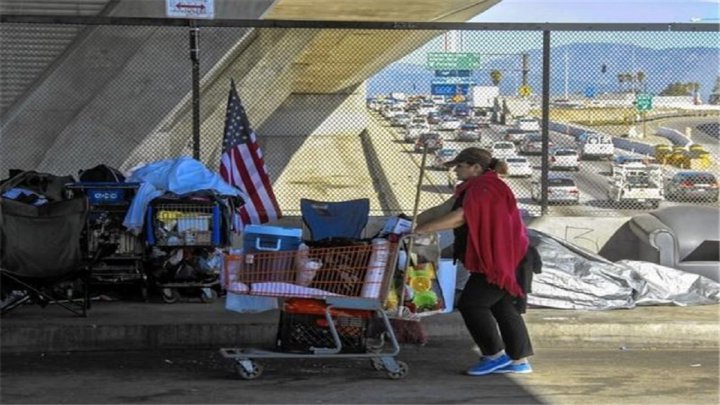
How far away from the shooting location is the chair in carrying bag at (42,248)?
9281mm

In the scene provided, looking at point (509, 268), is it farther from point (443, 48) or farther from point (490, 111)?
point (443, 48)

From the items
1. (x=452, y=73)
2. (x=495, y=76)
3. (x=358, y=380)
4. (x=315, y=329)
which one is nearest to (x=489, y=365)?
(x=358, y=380)

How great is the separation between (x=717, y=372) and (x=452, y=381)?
2.02 m

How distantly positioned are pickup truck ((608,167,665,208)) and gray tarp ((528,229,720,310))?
11.7 ft

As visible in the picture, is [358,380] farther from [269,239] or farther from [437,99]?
[437,99]

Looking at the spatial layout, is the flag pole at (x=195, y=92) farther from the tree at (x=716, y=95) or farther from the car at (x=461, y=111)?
the tree at (x=716, y=95)

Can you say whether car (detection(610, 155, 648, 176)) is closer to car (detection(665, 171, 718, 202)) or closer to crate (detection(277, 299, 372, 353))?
Answer: car (detection(665, 171, 718, 202))

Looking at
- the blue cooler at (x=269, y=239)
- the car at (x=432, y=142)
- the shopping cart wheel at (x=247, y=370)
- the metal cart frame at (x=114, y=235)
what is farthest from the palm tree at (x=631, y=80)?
the shopping cart wheel at (x=247, y=370)

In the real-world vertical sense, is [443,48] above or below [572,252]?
above

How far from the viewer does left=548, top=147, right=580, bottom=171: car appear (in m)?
15.6

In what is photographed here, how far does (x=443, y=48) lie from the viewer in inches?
849

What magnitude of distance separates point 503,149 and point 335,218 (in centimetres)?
686

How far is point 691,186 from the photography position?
18.6 metres

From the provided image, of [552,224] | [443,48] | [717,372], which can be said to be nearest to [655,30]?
→ [552,224]
